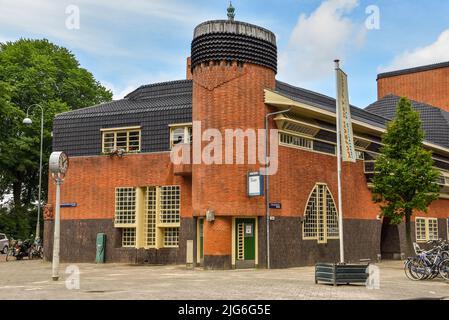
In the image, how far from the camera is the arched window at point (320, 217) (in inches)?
1166

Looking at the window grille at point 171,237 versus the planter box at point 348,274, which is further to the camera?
the window grille at point 171,237

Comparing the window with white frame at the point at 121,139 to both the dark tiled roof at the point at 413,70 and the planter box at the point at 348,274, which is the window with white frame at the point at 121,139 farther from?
the dark tiled roof at the point at 413,70

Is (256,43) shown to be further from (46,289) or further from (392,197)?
(46,289)

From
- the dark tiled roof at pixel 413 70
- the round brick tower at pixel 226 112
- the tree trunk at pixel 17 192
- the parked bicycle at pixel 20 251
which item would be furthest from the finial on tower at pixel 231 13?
the dark tiled roof at pixel 413 70

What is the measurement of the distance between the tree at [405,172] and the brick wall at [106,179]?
10.2 meters

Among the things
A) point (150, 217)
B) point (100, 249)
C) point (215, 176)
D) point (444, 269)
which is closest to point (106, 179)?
point (150, 217)

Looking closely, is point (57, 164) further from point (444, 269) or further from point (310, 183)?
point (444, 269)

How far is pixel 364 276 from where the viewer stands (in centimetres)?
1811

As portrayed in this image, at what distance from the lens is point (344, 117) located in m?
22.7

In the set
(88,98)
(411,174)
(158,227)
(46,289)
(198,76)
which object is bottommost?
(46,289)

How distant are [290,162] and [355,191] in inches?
284

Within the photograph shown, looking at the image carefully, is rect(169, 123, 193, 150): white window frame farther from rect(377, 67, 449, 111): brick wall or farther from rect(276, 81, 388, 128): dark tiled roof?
rect(377, 67, 449, 111): brick wall

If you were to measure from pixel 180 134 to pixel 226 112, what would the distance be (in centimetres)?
507
